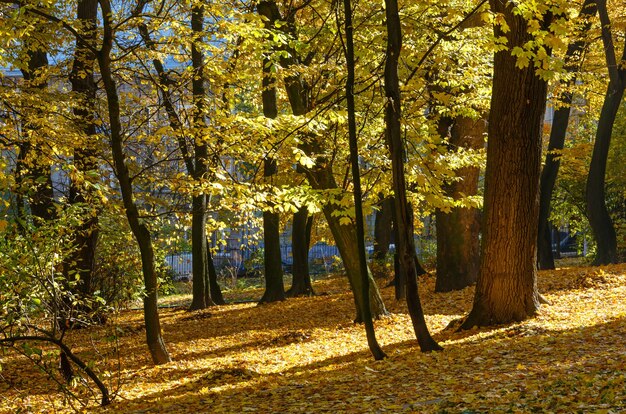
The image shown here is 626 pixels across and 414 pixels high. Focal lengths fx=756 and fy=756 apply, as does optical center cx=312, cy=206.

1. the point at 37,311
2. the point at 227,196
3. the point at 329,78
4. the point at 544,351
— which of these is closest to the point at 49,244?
the point at 37,311

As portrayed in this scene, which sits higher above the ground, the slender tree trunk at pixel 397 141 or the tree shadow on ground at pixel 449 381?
the slender tree trunk at pixel 397 141

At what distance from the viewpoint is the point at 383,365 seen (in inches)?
342

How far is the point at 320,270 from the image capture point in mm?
35281

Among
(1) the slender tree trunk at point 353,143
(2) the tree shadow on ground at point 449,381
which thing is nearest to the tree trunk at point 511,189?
(2) the tree shadow on ground at point 449,381

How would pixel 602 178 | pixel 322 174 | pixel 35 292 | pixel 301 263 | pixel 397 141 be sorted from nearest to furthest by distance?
1. pixel 35 292
2. pixel 397 141
3. pixel 322 174
4. pixel 602 178
5. pixel 301 263

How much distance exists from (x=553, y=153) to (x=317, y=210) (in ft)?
31.7

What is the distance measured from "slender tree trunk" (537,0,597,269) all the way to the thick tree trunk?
189 centimetres

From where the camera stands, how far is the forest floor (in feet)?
20.4

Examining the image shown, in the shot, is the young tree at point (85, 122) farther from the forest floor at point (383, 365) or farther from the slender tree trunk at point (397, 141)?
the slender tree trunk at point (397, 141)

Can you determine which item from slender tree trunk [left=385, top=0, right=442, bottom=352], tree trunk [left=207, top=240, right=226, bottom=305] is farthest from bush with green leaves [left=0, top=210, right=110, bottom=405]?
tree trunk [left=207, top=240, right=226, bottom=305]

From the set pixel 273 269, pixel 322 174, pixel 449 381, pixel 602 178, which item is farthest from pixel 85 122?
pixel 602 178

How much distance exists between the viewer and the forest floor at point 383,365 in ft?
20.4

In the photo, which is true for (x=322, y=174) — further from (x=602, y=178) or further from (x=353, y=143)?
(x=602, y=178)

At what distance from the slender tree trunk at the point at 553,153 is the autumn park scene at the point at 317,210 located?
3.9 inches
